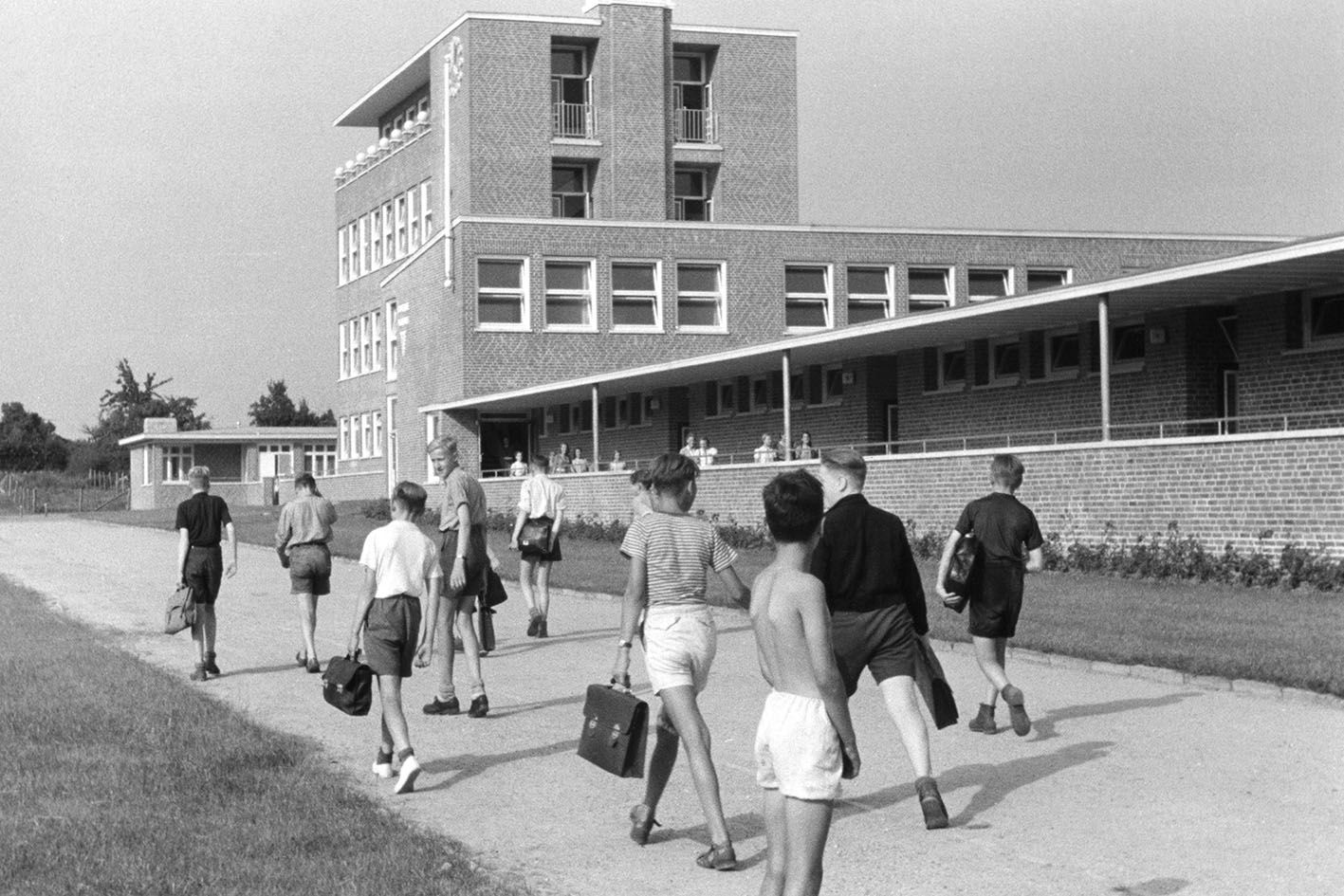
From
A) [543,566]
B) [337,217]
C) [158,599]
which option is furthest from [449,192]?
[543,566]

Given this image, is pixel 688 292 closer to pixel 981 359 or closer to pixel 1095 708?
pixel 981 359

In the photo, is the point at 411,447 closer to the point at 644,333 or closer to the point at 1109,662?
the point at 644,333

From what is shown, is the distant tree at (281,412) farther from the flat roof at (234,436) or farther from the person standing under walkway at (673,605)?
the person standing under walkway at (673,605)

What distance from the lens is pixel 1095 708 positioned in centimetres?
1192

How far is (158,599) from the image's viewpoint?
23.4 meters

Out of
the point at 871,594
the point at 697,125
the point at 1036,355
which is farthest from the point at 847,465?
the point at 697,125

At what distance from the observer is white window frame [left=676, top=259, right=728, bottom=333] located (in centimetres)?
5231

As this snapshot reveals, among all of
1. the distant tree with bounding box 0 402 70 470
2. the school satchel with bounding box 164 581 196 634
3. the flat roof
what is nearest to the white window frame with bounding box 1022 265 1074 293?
the school satchel with bounding box 164 581 196 634

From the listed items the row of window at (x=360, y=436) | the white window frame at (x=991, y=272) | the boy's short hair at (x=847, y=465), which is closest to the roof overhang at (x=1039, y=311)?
the white window frame at (x=991, y=272)

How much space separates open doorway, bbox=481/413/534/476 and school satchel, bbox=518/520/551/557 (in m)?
34.8

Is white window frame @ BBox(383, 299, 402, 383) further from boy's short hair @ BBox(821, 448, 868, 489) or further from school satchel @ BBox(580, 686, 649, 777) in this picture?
school satchel @ BBox(580, 686, 649, 777)

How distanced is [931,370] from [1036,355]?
4.01 m

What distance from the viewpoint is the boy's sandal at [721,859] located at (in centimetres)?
729

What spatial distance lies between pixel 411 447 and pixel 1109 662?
140 ft
